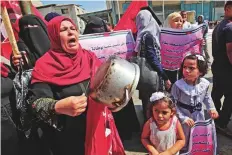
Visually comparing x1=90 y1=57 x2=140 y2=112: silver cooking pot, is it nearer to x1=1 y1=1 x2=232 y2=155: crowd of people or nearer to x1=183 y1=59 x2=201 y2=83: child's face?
x1=1 y1=1 x2=232 y2=155: crowd of people

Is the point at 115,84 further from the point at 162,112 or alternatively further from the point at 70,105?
the point at 162,112

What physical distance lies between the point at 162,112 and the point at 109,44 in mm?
1159

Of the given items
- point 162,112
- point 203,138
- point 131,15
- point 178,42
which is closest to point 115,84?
point 162,112

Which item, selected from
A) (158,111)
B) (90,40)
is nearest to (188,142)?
(158,111)

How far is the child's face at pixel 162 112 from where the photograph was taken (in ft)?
6.33

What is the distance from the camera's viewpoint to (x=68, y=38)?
1600mm

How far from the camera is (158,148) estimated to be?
2012 millimetres

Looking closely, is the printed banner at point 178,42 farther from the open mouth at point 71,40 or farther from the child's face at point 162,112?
the open mouth at point 71,40

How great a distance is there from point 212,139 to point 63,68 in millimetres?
1530

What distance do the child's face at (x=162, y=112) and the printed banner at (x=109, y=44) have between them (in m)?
1.02

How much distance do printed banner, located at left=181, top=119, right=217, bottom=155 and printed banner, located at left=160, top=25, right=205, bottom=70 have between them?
3.41 feet

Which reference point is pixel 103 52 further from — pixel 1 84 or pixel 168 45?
pixel 1 84

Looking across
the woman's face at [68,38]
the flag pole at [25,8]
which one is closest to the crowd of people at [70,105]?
the woman's face at [68,38]

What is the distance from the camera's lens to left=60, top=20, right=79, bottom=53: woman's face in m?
1.60
